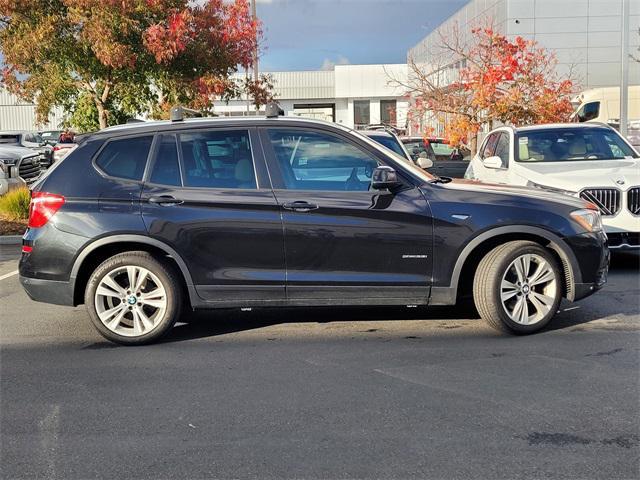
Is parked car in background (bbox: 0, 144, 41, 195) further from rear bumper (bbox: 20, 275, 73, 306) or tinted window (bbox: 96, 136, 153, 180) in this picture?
tinted window (bbox: 96, 136, 153, 180)

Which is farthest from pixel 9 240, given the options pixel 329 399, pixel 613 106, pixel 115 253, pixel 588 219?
pixel 613 106

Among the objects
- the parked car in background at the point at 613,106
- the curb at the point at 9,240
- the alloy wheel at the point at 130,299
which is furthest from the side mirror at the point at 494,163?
the parked car in background at the point at 613,106

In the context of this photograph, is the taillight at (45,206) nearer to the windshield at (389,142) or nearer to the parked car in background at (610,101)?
the windshield at (389,142)

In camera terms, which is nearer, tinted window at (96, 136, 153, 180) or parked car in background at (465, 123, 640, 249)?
tinted window at (96, 136, 153, 180)

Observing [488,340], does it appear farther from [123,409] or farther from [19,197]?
[19,197]

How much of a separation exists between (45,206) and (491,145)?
7.52m

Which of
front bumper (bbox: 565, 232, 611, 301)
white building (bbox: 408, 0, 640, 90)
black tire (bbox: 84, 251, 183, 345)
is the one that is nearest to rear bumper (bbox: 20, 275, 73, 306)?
black tire (bbox: 84, 251, 183, 345)

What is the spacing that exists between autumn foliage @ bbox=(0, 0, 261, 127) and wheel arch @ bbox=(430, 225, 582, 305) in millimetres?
9357

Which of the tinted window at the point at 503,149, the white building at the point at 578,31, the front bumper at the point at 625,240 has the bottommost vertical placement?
the front bumper at the point at 625,240

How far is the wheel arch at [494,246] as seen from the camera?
591cm

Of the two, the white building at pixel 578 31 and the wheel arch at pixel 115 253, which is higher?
the white building at pixel 578 31

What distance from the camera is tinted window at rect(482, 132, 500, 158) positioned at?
11308 millimetres

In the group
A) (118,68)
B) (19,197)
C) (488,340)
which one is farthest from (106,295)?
(118,68)

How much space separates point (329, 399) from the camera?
4.64 m
